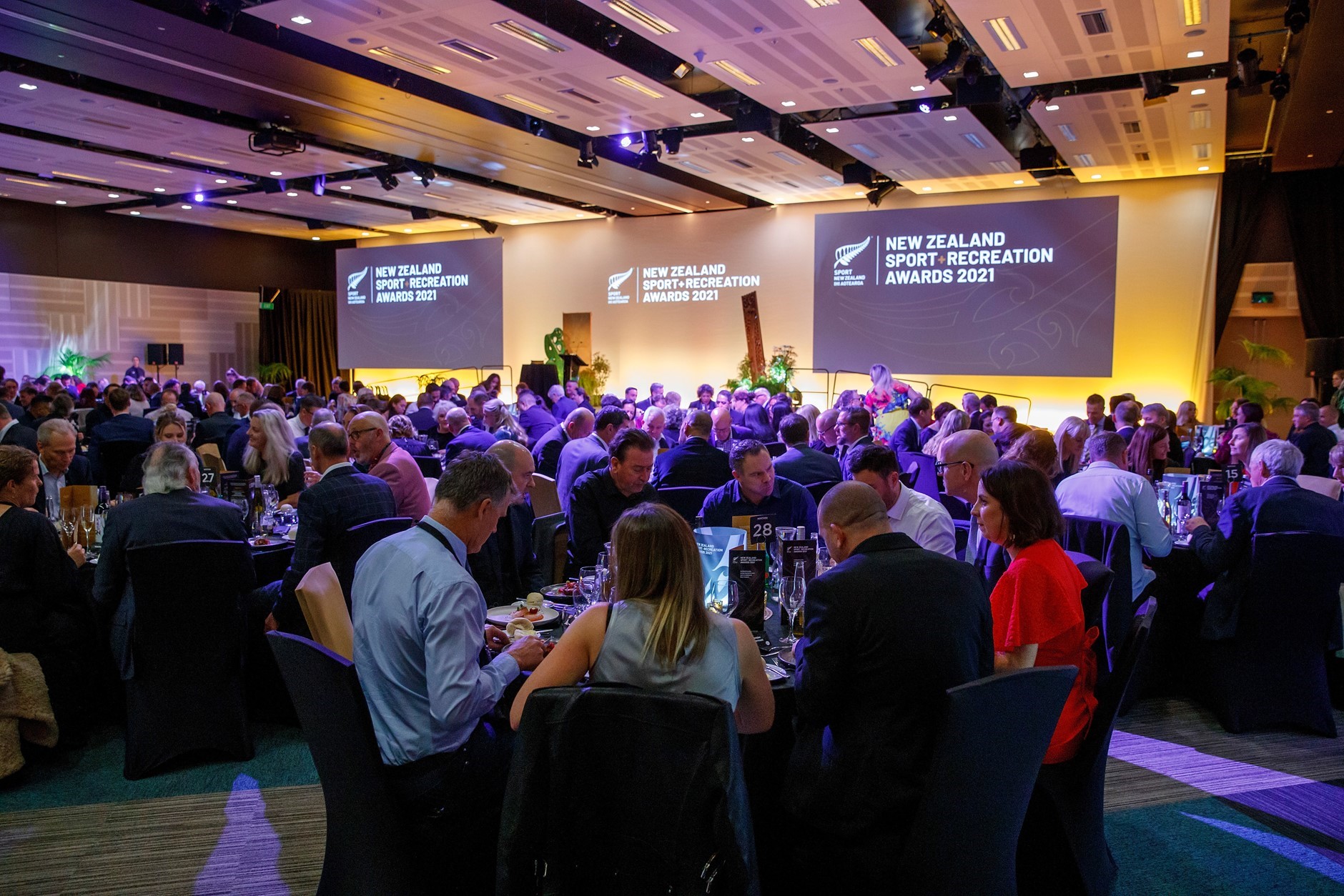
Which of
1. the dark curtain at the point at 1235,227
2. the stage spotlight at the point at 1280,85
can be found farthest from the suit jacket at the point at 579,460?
the dark curtain at the point at 1235,227

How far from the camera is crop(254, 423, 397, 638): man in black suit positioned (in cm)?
392

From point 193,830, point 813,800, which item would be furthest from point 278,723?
point 813,800

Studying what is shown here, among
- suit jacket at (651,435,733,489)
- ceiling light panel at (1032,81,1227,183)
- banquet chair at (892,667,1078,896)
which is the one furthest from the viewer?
ceiling light panel at (1032,81,1227,183)

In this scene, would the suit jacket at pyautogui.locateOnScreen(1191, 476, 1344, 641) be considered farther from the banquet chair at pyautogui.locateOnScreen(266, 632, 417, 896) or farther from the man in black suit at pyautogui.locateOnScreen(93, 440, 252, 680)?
the man in black suit at pyautogui.locateOnScreen(93, 440, 252, 680)

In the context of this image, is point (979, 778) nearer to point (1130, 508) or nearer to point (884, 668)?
point (884, 668)

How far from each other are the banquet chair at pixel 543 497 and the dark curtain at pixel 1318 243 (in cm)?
1090

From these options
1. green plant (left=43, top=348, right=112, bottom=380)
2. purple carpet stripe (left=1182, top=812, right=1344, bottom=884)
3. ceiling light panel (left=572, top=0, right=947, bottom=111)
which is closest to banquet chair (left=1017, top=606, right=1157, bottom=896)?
purple carpet stripe (left=1182, top=812, right=1344, bottom=884)

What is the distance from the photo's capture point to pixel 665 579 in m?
2.11

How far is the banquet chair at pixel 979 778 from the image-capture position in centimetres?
203

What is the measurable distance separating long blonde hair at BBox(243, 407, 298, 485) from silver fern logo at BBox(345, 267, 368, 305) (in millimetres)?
13318

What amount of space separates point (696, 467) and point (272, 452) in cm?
267

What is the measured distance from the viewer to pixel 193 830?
3525mm

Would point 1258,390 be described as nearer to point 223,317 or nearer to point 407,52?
point 407,52

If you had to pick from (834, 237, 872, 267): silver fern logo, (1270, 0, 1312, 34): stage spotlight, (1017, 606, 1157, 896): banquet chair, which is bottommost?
(1017, 606, 1157, 896): banquet chair
